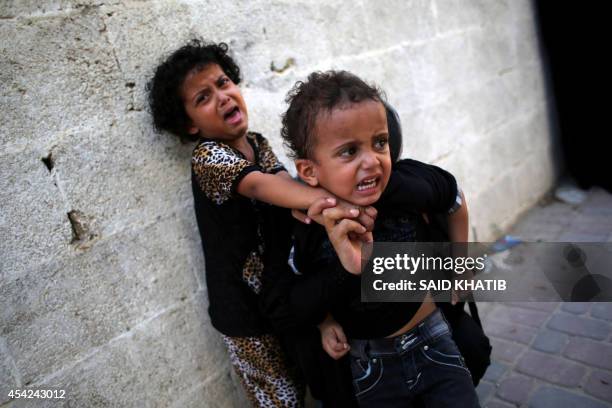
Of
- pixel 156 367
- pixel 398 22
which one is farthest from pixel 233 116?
pixel 398 22

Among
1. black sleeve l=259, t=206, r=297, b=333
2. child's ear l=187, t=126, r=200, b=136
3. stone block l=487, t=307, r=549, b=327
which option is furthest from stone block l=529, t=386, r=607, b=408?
child's ear l=187, t=126, r=200, b=136

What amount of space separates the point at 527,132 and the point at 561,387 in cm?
278

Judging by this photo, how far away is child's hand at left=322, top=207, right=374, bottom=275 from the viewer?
129cm

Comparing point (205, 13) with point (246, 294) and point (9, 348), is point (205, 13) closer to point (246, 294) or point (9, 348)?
point (246, 294)

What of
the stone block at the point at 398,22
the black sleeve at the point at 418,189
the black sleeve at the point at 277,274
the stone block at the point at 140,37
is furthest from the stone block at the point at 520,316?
the stone block at the point at 140,37

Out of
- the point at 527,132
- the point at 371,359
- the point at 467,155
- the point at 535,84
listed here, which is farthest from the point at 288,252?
the point at 535,84

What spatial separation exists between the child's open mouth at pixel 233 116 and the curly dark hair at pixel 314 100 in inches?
13.4

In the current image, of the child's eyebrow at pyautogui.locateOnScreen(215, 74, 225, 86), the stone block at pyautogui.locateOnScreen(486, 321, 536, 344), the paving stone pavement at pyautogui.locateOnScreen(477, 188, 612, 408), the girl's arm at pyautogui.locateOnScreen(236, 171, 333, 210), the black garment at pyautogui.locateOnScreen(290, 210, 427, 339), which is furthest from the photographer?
the stone block at pyautogui.locateOnScreen(486, 321, 536, 344)

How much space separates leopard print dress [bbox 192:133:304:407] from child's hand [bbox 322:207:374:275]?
1.31ft

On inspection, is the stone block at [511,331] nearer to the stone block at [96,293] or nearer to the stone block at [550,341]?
the stone block at [550,341]

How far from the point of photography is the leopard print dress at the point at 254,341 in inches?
62.8

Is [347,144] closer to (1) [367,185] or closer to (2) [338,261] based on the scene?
(1) [367,185]

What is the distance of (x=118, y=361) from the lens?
175 centimetres

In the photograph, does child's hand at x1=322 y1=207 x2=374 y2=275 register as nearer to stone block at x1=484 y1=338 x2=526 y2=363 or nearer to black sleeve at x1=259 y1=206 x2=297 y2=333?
black sleeve at x1=259 y1=206 x2=297 y2=333
